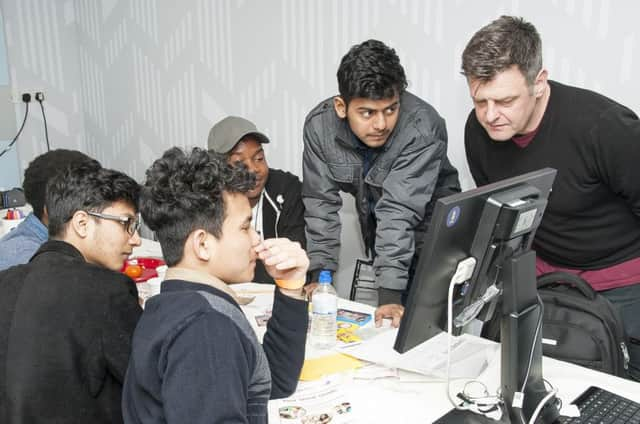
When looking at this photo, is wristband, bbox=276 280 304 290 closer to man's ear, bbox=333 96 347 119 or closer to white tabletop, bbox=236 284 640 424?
white tabletop, bbox=236 284 640 424

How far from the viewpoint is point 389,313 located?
67.7 inches

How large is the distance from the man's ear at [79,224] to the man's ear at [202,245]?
0.48m

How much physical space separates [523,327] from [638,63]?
1.46 metres

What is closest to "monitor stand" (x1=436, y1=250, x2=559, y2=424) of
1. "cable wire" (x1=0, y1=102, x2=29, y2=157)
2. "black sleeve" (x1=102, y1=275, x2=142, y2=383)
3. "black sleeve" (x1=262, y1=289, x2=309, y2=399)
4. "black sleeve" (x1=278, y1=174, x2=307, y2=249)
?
"black sleeve" (x1=262, y1=289, x2=309, y2=399)

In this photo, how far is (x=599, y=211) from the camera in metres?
1.74

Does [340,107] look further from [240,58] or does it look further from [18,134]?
[18,134]

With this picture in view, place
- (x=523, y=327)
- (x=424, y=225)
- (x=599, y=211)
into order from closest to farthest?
1. (x=523, y=327)
2. (x=599, y=211)
3. (x=424, y=225)

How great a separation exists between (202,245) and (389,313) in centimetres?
74

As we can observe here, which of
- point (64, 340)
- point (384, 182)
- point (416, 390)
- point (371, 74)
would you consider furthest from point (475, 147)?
point (64, 340)

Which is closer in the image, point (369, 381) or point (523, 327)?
point (523, 327)

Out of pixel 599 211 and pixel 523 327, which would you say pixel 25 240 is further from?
pixel 599 211

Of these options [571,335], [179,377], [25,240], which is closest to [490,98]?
[571,335]

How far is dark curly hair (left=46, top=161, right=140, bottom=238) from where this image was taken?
4.91ft

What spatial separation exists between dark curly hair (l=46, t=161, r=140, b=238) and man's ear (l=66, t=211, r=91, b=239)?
1 cm
